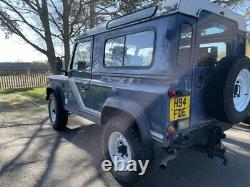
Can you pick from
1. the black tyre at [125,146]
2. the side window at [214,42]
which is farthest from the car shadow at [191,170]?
the side window at [214,42]

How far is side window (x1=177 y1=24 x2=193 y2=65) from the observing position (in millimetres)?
2820

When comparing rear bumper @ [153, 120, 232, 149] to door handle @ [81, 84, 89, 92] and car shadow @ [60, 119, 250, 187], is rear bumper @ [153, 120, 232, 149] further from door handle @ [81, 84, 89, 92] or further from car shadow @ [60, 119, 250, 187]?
door handle @ [81, 84, 89, 92]

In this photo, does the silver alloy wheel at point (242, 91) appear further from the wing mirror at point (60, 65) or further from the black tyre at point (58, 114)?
the black tyre at point (58, 114)

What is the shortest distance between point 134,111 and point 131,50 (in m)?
0.90

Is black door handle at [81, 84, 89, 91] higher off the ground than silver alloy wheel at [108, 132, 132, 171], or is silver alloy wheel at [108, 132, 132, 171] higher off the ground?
black door handle at [81, 84, 89, 91]

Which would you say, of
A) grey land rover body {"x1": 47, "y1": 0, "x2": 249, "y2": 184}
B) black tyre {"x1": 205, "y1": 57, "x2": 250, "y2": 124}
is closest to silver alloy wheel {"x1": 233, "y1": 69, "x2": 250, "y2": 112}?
grey land rover body {"x1": 47, "y1": 0, "x2": 249, "y2": 184}

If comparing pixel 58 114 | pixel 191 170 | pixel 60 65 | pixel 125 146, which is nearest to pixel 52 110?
pixel 58 114

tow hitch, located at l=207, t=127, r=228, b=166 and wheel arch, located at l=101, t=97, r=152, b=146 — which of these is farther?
tow hitch, located at l=207, t=127, r=228, b=166

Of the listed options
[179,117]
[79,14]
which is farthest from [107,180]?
[79,14]

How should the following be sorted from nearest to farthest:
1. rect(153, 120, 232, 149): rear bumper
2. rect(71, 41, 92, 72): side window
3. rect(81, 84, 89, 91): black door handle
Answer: rect(153, 120, 232, 149): rear bumper < rect(81, 84, 89, 91): black door handle < rect(71, 41, 92, 72): side window

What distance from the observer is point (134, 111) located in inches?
117

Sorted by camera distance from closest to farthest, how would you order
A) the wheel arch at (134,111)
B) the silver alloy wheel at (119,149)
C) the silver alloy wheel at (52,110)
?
the wheel arch at (134,111), the silver alloy wheel at (119,149), the silver alloy wheel at (52,110)

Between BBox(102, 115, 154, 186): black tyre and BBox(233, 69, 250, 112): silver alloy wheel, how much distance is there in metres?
1.31

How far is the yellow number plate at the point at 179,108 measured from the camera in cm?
271
